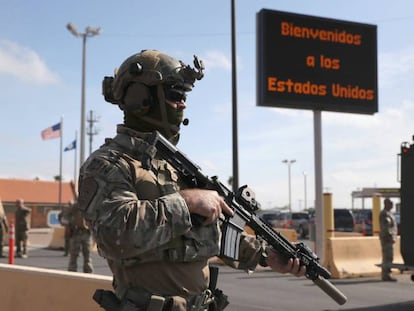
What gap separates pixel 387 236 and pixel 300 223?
24.3 meters

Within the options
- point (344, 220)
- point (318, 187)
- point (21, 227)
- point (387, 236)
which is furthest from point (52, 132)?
point (387, 236)

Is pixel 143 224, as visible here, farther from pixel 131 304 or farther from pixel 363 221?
pixel 363 221

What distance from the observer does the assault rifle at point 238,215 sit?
7.76 ft

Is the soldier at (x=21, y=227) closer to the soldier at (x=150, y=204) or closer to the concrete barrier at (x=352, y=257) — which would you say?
the concrete barrier at (x=352, y=257)

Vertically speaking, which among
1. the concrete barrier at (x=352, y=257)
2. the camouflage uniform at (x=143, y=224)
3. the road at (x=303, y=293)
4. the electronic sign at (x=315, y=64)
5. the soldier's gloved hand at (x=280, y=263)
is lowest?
the road at (x=303, y=293)

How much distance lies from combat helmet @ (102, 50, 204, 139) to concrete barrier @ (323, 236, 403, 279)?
976cm

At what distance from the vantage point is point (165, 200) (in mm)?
2119

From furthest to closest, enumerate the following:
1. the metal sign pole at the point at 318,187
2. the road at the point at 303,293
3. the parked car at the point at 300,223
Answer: the parked car at the point at 300,223 → the metal sign pole at the point at 318,187 → the road at the point at 303,293

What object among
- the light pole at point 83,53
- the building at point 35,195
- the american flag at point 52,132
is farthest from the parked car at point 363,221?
the building at point 35,195

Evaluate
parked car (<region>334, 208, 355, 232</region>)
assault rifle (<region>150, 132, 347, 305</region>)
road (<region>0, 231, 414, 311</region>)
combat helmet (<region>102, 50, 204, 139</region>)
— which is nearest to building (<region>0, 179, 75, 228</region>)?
parked car (<region>334, 208, 355, 232</region>)

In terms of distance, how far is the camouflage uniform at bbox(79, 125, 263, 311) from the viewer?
2047 mm

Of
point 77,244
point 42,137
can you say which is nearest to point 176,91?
point 77,244

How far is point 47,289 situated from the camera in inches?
198

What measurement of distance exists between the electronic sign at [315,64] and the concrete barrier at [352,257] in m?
2.94
